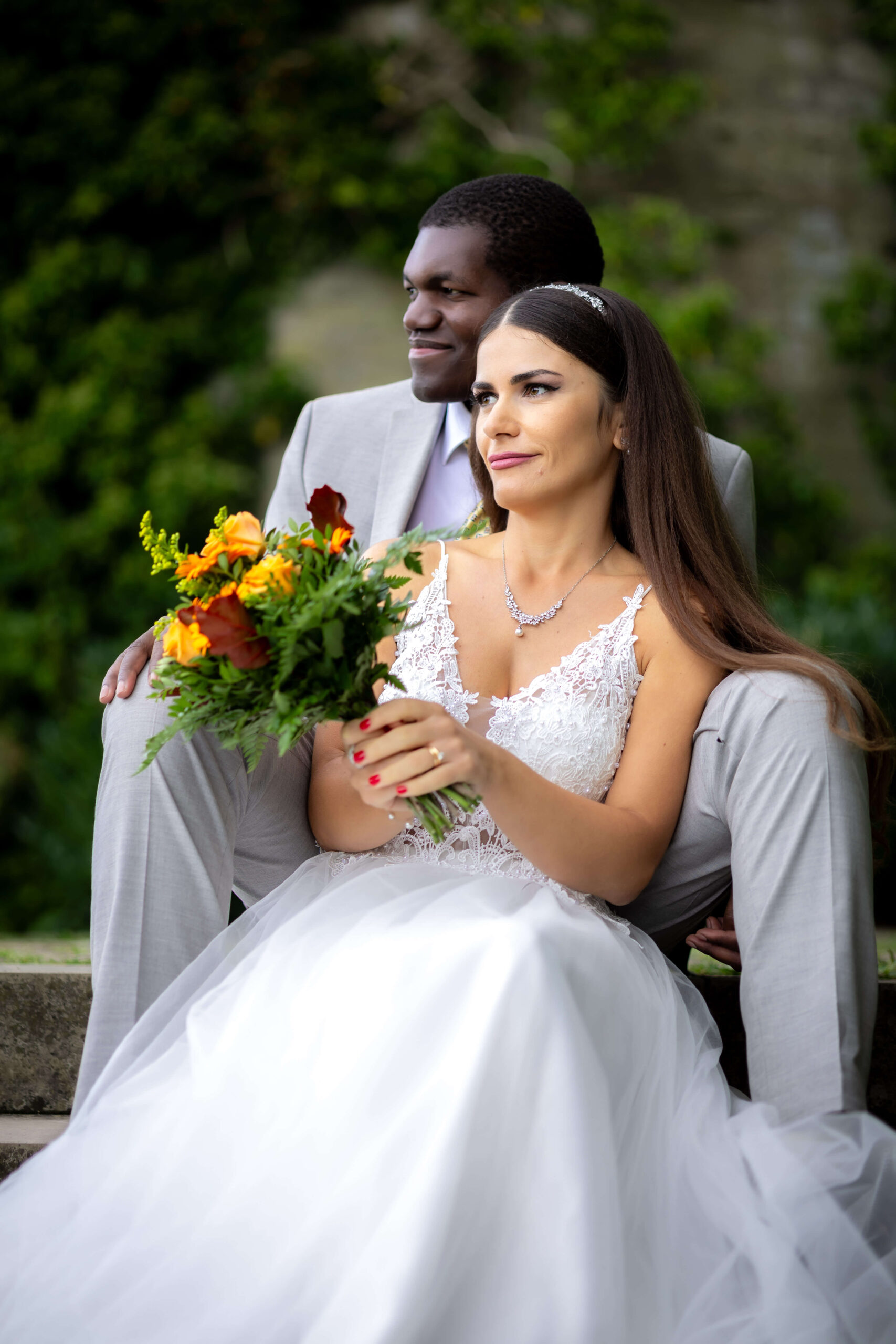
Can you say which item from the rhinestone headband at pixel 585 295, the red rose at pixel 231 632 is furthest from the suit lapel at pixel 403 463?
the red rose at pixel 231 632

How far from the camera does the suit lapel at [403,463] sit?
144 inches

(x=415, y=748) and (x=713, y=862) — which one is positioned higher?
(x=415, y=748)

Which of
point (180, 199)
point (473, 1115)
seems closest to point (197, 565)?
point (473, 1115)

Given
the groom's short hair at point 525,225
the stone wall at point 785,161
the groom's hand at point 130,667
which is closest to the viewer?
the groom's hand at point 130,667

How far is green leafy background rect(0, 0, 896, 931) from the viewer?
6766 millimetres

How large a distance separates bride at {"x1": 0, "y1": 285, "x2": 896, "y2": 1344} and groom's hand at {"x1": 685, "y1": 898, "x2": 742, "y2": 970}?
304mm

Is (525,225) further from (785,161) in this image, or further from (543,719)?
(785,161)

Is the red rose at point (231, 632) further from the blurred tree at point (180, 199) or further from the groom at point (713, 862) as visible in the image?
the blurred tree at point (180, 199)

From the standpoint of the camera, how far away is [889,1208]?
1941 millimetres

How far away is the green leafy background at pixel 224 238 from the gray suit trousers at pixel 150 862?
4.44 meters

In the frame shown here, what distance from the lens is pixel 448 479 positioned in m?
3.75

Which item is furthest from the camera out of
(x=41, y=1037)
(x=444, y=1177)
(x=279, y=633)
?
(x=41, y=1037)

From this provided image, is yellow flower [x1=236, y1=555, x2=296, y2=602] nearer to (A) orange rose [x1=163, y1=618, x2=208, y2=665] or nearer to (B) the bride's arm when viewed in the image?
(A) orange rose [x1=163, y1=618, x2=208, y2=665]

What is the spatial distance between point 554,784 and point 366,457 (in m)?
1.86
